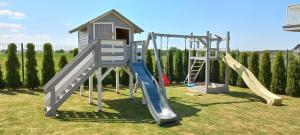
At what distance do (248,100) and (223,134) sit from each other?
5037 millimetres

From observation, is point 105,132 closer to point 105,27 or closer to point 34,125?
point 34,125

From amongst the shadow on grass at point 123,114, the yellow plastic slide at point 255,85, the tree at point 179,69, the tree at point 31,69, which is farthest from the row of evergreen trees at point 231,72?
the shadow on grass at point 123,114

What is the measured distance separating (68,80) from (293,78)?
10215 mm

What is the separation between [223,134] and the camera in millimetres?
5832

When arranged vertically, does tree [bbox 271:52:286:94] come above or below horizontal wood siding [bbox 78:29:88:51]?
below

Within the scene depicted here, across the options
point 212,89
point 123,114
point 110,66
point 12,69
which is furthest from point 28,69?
point 212,89

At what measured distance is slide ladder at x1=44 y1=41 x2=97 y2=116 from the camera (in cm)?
738

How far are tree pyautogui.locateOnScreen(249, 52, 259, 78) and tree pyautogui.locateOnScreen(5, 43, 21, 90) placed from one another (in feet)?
42.0

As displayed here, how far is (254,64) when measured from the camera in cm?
1378

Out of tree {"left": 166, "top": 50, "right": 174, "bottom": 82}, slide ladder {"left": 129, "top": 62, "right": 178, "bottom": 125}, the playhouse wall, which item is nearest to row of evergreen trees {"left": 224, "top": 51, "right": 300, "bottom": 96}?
tree {"left": 166, "top": 50, "right": 174, "bottom": 82}

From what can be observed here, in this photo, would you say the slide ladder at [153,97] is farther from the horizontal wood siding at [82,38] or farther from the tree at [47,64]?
the tree at [47,64]

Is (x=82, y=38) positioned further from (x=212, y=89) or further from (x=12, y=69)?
(x=212, y=89)

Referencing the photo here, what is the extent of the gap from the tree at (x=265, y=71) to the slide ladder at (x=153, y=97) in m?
7.43

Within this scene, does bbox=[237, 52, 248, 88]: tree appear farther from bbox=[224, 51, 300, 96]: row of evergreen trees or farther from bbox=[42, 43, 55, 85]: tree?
bbox=[42, 43, 55, 85]: tree
